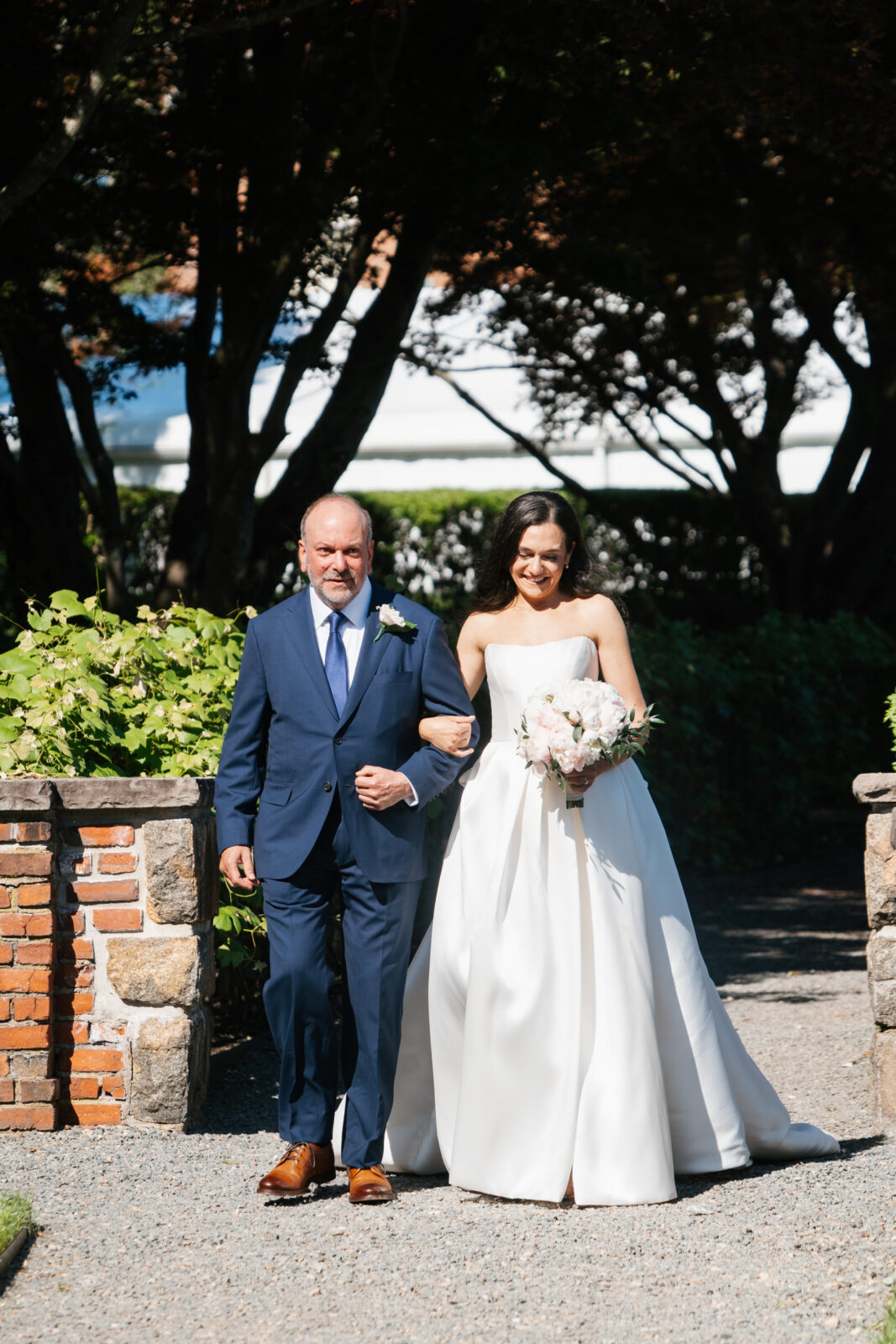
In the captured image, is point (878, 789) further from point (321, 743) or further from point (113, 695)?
point (113, 695)

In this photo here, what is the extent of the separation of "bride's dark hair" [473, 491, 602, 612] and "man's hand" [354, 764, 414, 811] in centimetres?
84

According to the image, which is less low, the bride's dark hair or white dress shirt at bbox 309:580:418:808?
the bride's dark hair

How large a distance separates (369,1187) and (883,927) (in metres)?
1.89

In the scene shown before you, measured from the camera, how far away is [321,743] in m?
3.93

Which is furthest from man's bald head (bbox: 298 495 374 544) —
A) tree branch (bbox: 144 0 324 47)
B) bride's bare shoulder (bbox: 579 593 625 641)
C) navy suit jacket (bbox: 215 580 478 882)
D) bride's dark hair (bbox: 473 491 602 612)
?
tree branch (bbox: 144 0 324 47)

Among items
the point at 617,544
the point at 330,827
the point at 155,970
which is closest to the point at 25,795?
the point at 155,970

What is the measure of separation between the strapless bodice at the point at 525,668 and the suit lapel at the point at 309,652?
0.58m

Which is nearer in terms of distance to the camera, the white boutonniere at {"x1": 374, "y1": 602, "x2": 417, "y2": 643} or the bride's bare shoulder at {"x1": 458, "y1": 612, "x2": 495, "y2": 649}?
the white boutonniere at {"x1": 374, "y1": 602, "x2": 417, "y2": 643}

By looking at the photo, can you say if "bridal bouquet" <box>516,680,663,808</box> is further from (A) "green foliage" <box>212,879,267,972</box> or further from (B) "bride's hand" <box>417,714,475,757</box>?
(A) "green foliage" <box>212,879,267,972</box>

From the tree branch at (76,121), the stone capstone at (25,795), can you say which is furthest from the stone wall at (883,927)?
the tree branch at (76,121)

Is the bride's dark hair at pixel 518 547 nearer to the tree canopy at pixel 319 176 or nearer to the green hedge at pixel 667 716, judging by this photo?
the green hedge at pixel 667 716

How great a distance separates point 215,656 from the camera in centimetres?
551

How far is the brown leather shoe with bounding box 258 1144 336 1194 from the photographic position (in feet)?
12.8

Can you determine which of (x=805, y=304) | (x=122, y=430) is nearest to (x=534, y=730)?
(x=805, y=304)
